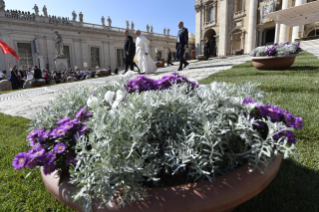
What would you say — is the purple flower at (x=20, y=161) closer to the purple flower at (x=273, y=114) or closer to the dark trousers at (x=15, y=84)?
the purple flower at (x=273, y=114)

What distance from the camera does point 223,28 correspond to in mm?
27828

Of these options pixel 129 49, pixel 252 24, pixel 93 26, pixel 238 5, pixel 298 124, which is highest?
pixel 238 5

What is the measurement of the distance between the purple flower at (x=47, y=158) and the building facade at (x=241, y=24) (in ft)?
80.6

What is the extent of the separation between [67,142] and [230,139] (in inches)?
36.7

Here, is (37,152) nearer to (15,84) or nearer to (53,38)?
(15,84)

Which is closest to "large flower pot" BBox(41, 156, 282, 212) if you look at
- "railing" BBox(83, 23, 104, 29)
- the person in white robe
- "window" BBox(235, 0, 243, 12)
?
the person in white robe

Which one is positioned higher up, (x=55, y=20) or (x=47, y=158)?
(x=55, y=20)

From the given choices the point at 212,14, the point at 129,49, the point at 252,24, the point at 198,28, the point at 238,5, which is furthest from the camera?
the point at 198,28

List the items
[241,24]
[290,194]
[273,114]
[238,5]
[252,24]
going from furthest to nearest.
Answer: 1. [238,5]
2. [241,24]
3. [252,24]
4. [290,194]
5. [273,114]

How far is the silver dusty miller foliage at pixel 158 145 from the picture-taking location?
82cm

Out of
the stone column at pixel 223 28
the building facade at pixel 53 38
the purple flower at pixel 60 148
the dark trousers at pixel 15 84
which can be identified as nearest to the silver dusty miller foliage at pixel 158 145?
the purple flower at pixel 60 148

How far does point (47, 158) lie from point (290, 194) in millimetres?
1751

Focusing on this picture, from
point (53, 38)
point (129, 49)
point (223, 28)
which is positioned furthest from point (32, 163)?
point (223, 28)

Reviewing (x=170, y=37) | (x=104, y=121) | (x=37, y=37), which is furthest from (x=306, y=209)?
(x=170, y=37)
